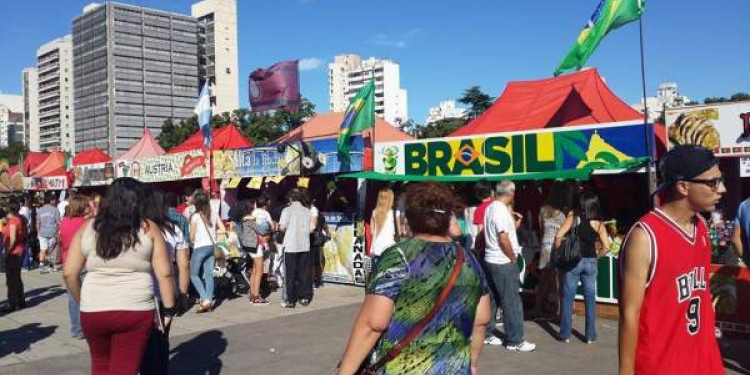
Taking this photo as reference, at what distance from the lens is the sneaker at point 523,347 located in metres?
7.10

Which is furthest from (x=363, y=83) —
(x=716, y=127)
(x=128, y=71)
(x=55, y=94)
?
(x=716, y=127)

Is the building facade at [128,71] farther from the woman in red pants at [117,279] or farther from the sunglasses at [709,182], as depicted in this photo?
the sunglasses at [709,182]

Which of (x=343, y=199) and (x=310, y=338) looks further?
(x=343, y=199)

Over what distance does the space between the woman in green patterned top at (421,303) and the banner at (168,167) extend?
44.1 ft

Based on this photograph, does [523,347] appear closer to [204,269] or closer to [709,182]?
[709,182]

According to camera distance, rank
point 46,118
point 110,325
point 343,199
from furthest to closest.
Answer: point 46,118 < point 343,199 < point 110,325

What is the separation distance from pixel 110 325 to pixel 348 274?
839 cm

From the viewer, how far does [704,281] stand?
9.36ft

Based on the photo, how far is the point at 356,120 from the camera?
11.9 m

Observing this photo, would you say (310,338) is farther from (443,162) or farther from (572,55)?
(572,55)

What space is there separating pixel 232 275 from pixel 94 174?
42.1 ft

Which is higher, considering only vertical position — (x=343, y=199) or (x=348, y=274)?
(x=343, y=199)

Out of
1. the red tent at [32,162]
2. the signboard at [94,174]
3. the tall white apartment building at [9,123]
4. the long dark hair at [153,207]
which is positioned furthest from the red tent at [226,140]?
the tall white apartment building at [9,123]

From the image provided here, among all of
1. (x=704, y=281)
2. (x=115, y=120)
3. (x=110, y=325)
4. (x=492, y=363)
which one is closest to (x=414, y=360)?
(x=704, y=281)
